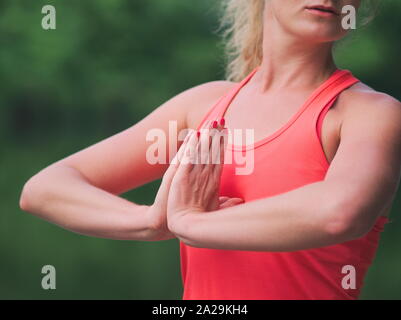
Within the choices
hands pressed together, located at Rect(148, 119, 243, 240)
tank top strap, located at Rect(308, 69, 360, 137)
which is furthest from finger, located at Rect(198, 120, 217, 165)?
tank top strap, located at Rect(308, 69, 360, 137)

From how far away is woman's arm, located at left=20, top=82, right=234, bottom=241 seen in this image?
1.04 m

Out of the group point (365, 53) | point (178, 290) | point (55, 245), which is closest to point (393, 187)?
point (178, 290)

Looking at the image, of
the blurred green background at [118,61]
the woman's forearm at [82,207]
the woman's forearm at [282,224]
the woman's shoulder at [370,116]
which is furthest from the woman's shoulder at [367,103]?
the blurred green background at [118,61]

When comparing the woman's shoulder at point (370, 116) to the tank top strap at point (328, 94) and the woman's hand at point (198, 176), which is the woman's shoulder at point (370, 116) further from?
the woman's hand at point (198, 176)

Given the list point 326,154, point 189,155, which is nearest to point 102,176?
point 189,155

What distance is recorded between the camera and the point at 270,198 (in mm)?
870

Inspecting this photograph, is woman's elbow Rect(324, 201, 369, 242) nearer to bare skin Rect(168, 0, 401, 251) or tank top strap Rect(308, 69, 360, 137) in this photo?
bare skin Rect(168, 0, 401, 251)

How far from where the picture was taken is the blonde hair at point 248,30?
1097mm

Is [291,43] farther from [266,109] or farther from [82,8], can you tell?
[82,8]

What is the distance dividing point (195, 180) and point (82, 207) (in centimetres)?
17

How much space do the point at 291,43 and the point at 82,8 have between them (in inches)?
95.6

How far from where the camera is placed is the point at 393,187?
0.88 metres

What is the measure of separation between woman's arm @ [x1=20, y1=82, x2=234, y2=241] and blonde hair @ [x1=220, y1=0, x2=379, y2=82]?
0.21ft

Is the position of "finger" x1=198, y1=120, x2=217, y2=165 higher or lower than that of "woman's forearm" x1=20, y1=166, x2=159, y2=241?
higher
